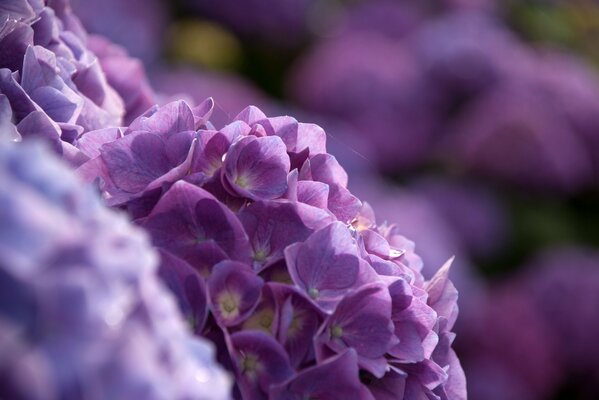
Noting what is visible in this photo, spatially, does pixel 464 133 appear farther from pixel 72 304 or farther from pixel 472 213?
pixel 72 304

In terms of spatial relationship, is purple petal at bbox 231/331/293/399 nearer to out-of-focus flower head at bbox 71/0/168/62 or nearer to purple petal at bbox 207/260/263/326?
purple petal at bbox 207/260/263/326

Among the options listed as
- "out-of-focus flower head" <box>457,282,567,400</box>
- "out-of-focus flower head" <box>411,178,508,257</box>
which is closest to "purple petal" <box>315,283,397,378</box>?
"out-of-focus flower head" <box>457,282,567,400</box>

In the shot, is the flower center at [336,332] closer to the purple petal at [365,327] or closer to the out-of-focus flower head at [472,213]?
the purple petal at [365,327]

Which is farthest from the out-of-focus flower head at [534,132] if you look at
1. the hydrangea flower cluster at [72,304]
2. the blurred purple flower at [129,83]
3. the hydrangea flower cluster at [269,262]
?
the hydrangea flower cluster at [72,304]

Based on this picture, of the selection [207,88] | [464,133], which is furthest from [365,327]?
[464,133]

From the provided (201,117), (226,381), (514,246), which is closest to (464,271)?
(514,246)

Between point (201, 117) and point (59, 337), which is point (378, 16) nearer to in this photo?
point (201, 117)
